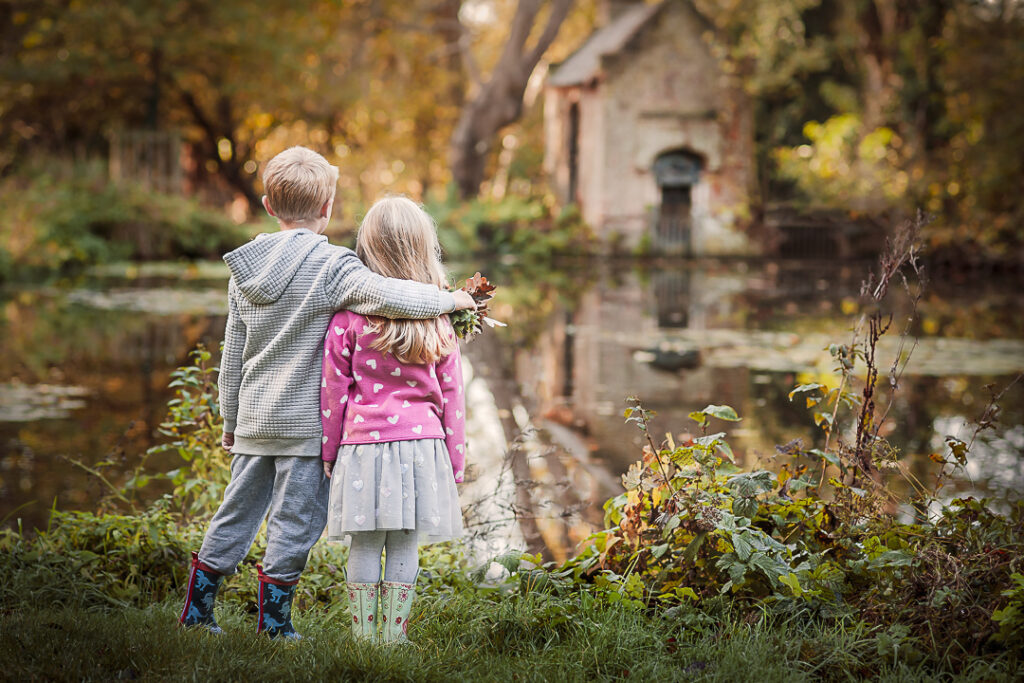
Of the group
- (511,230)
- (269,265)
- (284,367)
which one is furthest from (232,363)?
(511,230)

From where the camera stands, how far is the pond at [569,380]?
18.4 feet

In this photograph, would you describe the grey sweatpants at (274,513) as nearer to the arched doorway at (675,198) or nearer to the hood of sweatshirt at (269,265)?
the hood of sweatshirt at (269,265)

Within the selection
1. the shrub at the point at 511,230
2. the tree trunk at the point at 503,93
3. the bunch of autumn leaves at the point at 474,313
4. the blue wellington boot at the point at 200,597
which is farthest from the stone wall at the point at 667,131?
the blue wellington boot at the point at 200,597

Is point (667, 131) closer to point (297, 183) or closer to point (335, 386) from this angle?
point (297, 183)

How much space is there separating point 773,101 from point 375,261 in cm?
2913

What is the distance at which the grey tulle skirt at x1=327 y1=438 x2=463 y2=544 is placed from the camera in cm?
320

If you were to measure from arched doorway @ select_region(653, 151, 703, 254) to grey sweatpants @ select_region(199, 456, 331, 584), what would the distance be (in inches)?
1001

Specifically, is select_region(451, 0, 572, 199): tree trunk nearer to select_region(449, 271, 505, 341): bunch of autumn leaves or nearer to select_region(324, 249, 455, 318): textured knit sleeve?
select_region(449, 271, 505, 341): bunch of autumn leaves

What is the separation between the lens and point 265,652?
10.2 feet

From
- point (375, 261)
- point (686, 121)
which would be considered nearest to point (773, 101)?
point (686, 121)

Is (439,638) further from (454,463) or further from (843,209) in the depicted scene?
(843,209)

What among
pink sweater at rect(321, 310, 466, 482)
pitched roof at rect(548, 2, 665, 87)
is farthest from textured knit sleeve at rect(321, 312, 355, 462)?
pitched roof at rect(548, 2, 665, 87)

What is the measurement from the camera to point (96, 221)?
2161 centimetres

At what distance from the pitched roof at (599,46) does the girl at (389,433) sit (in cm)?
2543
